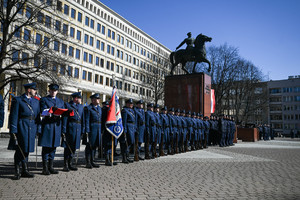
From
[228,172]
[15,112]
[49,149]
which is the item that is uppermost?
[15,112]

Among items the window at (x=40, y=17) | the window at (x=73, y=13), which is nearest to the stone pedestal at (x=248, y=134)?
the window at (x=40, y=17)

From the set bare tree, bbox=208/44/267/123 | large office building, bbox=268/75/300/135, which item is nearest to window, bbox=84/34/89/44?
bare tree, bbox=208/44/267/123

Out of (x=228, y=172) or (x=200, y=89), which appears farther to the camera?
(x=200, y=89)

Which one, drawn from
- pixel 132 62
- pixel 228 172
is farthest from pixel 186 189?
pixel 132 62

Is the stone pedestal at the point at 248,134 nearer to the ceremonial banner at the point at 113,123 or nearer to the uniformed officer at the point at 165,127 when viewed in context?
the uniformed officer at the point at 165,127

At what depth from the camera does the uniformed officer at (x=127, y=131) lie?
909 cm

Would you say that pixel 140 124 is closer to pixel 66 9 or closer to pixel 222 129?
pixel 222 129

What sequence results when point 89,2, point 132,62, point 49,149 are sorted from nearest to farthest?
1. point 49,149
2. point 89,2
3. point 132,62

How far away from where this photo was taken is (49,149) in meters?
6.86

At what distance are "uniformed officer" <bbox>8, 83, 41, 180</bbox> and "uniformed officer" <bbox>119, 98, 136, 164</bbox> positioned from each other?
3.25 m

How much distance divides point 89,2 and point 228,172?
47110 mm

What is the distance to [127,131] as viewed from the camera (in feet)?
30.3

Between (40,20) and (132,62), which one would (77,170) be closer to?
(40,20)

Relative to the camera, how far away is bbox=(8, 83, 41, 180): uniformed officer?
610cm
